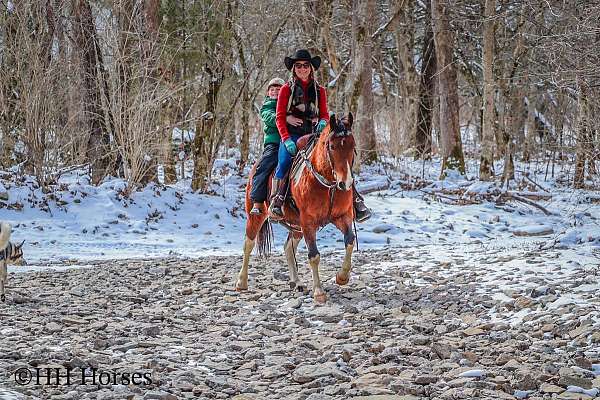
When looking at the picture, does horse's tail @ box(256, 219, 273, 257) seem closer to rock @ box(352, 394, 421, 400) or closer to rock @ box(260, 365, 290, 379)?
rock @ box(260, 365, 290, 379)

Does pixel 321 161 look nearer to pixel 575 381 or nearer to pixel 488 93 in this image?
pixel 575 381

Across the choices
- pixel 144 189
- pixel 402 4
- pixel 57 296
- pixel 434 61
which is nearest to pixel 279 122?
pixel 57 296

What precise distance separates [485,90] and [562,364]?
49.7 feet

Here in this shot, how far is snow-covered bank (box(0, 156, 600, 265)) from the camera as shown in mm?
12859

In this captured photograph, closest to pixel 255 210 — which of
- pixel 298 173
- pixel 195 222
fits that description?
pixel 298 173

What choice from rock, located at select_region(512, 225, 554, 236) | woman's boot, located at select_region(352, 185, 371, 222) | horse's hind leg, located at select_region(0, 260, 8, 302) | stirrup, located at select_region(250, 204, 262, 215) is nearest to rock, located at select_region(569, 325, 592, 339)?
woman's boot, located at select_region(352, 185, 371, 222)

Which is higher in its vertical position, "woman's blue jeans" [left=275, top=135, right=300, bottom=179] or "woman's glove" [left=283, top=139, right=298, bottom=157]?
"woman's glove" [left=283, top=139, right=298, bottom=157]

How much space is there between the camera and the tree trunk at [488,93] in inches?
747

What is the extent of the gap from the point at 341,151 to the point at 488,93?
12.6 m

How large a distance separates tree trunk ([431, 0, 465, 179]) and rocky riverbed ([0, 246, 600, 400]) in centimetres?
1201

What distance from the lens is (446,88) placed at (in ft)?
72.7

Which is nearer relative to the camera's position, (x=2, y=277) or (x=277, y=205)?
(x=2, y=277)

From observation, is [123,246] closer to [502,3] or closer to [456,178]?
[456,178]

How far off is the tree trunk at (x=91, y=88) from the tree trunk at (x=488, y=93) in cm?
1002
